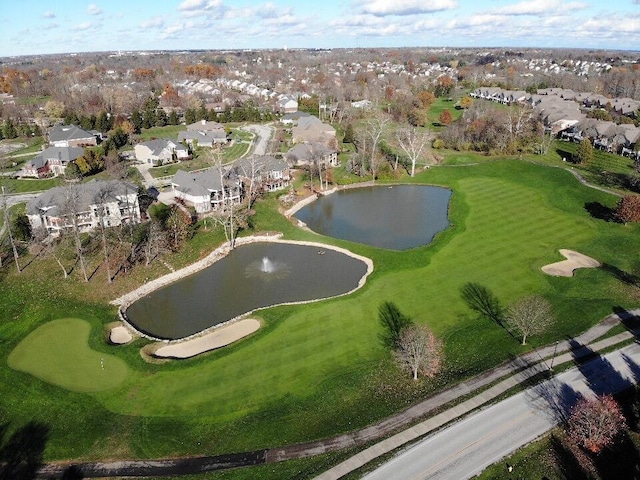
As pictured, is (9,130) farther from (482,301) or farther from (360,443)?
(360,443)

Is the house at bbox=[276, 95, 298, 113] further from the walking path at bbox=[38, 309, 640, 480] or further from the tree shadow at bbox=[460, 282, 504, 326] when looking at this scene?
the walking path at bbox=[38, 309, 640, 480]

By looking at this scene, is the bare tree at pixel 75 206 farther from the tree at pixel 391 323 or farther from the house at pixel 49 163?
the tree at pixel 391 323

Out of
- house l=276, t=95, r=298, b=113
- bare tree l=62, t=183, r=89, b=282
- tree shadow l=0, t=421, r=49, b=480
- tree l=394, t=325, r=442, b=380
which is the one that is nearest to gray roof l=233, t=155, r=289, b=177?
bare tree l=62, t=183, r=89, b=282

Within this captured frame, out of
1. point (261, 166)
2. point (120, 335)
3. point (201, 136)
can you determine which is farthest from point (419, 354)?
point (201, 136)

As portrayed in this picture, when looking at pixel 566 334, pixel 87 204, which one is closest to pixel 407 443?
pixel 566 334

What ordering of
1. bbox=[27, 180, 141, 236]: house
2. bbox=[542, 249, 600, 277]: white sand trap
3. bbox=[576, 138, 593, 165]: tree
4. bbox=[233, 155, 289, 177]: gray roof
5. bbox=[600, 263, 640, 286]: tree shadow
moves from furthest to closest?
bbox=[576, 138, 593, 165]: tree, bbox=[233, 155, 289, 177]: gray roof, bbox=[27, 180, 141, 236]: house, bbox=[542, 249, 600, 277]: white sand trap, bbox=[600, 263, 640, 286]: tree shadow

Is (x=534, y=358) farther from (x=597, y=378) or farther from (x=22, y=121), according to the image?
(x=22, y=121)
